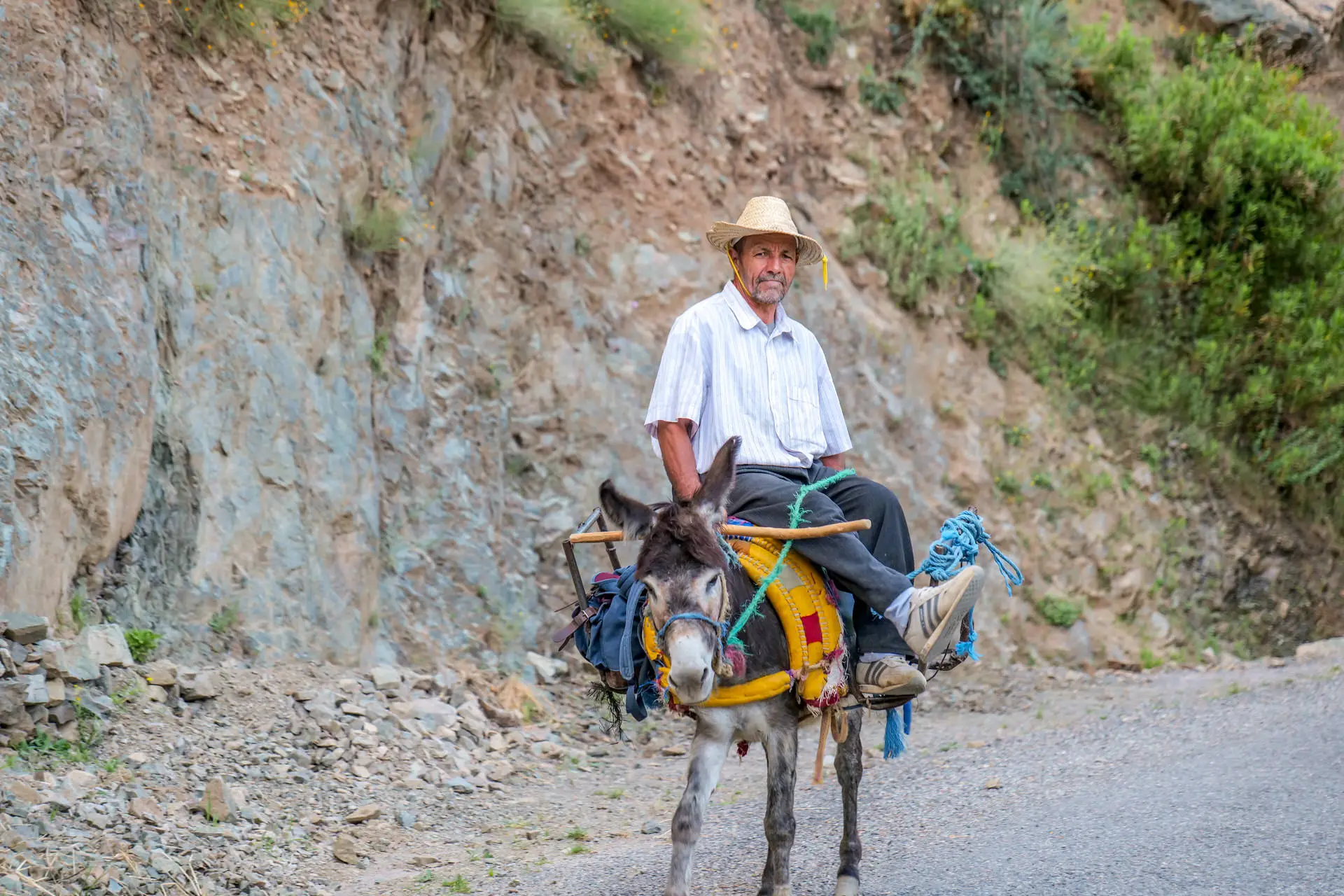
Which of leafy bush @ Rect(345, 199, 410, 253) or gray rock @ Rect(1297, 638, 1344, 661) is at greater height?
leafy bush @ Rect(345, 199, 410, 253)

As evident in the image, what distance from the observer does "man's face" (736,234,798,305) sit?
529 centimetres

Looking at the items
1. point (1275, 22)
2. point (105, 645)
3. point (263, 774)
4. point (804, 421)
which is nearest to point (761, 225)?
point (804, 421)

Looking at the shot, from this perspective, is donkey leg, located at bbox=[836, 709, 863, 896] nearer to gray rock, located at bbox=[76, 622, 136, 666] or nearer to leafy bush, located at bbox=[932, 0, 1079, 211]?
gray rock, located at bbox=[76, 622, 136, 666]

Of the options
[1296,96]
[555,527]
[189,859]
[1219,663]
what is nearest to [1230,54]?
[1296,96]

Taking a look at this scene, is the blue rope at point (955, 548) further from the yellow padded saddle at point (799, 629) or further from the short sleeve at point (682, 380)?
the short sleeve at point (682, 380)

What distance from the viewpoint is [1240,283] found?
45.8ft

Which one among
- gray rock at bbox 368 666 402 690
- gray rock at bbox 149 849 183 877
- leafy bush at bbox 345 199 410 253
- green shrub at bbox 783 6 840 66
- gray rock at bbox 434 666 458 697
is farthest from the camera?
green shrub at bbox 783 6 840 66

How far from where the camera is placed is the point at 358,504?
8.46 m

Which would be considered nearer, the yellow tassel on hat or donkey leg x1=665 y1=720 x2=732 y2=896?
donkey leg x1=665 y1=720 x2=732 y2=896

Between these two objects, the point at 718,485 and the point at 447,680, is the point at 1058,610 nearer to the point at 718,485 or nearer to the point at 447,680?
the point at 447,680

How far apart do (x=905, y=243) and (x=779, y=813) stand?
9.21 m

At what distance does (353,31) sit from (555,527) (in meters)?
4.45

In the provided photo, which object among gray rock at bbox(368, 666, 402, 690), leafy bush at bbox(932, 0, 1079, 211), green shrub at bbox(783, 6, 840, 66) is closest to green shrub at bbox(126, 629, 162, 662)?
gray rock at bbox(368, 666, 402, 690)

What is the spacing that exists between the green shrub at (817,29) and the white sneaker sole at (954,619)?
10.3m
